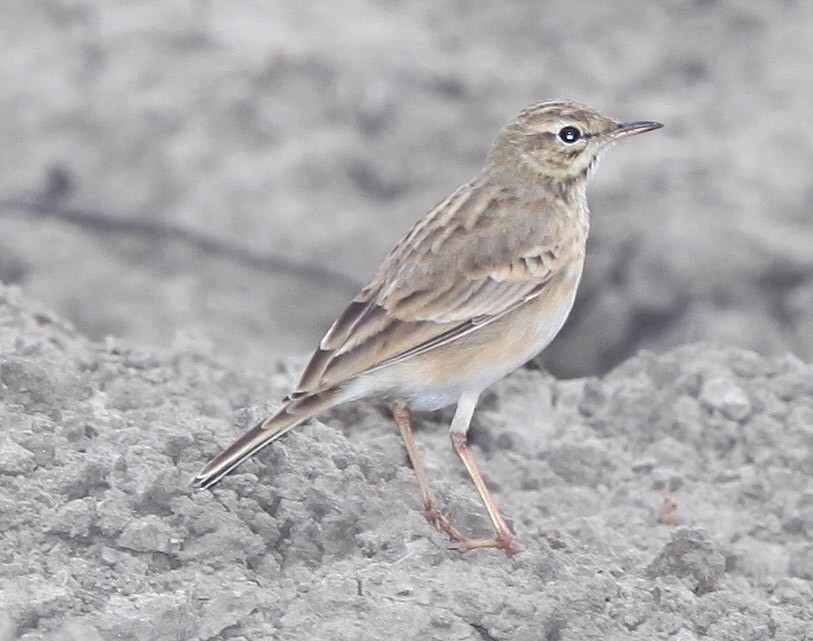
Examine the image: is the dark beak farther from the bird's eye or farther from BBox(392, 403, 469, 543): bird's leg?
BBox(392, 403, 469, 543): bird's leg

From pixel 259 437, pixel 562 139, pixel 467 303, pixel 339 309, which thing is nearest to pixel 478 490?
pixel 467 303

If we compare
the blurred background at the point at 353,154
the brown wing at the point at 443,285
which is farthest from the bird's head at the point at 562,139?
the blurred background at the point at 353,154

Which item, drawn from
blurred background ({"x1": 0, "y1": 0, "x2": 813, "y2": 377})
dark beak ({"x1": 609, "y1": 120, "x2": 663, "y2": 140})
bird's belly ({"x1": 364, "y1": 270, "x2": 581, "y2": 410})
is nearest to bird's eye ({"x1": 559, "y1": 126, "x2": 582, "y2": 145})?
dark beak ({"x1": 609, "y1": 120, "x2": 663, "y2": 140})

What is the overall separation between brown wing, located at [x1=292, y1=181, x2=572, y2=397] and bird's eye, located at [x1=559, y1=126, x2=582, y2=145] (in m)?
0.39

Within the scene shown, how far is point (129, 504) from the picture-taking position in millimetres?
5770

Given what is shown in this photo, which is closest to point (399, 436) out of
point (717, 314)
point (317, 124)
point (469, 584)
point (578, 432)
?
point (578, 432)

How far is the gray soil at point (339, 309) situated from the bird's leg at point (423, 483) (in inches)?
2.6

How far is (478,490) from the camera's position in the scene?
6.53 m

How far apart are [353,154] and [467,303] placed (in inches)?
202

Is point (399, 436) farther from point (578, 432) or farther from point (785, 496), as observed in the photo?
point (785, 496)

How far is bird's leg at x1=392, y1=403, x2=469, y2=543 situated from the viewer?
20.3 ft

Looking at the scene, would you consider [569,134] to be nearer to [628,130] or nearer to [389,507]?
[628,130]

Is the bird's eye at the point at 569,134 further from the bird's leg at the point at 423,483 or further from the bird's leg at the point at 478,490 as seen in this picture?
the bird's leg at the point at 423,483

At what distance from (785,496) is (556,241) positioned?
158 centimetres
